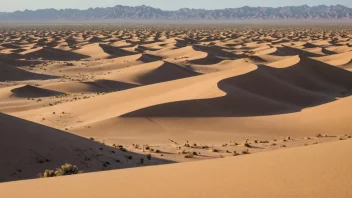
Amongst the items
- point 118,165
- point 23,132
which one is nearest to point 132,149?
point 118,165

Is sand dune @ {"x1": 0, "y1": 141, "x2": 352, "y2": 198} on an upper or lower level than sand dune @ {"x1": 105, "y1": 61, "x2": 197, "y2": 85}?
upper

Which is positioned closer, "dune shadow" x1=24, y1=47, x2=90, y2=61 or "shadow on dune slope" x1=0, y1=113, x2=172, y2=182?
"shadow on dune slope" x1=0, y1=113, x2=172, y2=182

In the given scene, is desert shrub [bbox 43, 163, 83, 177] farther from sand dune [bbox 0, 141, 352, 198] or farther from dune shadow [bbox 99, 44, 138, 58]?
dune shadow [bbox 99, 44, 138, 58]

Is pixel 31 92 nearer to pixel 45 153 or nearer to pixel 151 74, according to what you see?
pixel 151 74

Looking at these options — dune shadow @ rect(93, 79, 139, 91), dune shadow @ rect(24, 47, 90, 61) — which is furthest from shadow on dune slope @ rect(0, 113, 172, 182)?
dune shadow @ rect(24, 47, 90, 61)

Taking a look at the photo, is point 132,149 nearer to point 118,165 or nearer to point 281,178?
point 118,165

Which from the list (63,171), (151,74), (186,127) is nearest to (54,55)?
(151,74)

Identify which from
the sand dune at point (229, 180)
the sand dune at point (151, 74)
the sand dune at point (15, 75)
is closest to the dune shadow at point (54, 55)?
the sand dune at point (15, 75)
